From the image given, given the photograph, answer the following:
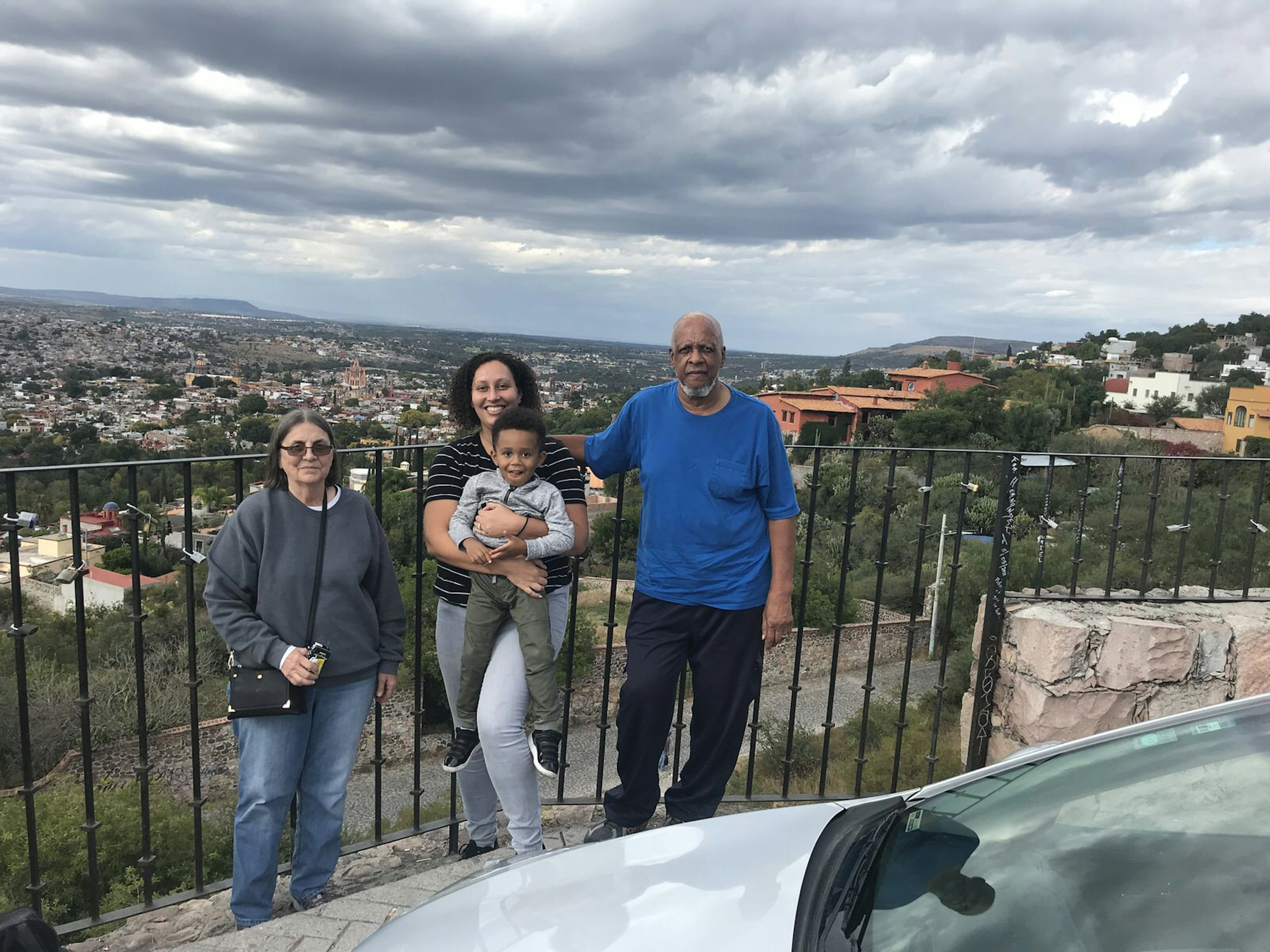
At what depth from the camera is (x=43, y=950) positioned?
1.54 m

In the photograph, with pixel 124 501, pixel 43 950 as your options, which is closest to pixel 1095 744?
pixel 43 950

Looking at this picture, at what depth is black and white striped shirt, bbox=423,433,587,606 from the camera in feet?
8.62

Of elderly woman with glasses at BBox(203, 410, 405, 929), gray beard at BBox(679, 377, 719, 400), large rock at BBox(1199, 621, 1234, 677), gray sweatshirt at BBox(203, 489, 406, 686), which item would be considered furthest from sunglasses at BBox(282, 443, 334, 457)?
large rock at BBox(1199, 621, 1234, 677)

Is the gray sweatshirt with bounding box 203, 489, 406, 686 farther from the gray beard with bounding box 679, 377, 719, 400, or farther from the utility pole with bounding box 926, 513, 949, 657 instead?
the utility pole with bounding box 926, 513, 949, 657

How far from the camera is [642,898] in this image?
4.77 feet

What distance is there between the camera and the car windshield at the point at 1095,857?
1.18 meters

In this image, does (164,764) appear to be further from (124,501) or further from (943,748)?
(124,501)

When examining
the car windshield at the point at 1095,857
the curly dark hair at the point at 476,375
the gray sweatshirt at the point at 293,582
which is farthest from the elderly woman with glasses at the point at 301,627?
the car windshield at the point at 1095,857

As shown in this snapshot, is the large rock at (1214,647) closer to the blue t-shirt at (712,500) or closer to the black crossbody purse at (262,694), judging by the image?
the blue t-shirt at (712,500)

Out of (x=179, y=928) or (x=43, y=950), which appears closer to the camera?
(x=43, y=950)

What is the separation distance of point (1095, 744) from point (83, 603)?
268cm

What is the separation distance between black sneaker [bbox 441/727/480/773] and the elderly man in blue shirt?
47 cm

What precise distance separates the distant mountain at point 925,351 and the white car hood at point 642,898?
6810 centimetres

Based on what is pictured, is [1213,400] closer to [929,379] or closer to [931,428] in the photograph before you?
[929,379]
